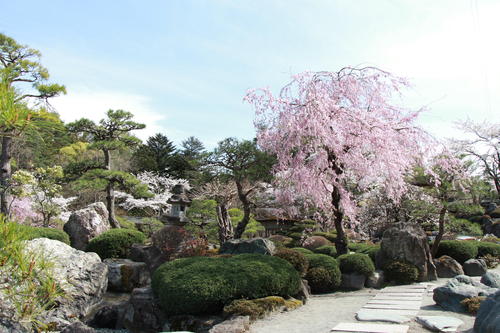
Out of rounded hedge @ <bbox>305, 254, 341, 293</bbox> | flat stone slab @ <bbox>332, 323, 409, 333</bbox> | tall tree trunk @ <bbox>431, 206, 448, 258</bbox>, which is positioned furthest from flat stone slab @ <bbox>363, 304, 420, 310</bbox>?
tall tree trunk @ <bbox>431, 206, 448, 258</bbox>

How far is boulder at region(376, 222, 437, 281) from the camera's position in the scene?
33.9ft

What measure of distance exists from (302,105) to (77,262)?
7.00 m

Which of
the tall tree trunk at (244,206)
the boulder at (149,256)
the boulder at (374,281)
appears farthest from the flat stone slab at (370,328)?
the tall tree trunk at (244,206)

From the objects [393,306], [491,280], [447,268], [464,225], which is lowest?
[447,268]

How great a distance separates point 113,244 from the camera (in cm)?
1233

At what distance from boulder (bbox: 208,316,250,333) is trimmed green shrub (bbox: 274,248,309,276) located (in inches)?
134

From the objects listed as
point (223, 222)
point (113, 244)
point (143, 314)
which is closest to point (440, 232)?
point (223, 222)

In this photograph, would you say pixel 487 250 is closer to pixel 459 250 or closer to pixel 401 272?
pixel 459 250

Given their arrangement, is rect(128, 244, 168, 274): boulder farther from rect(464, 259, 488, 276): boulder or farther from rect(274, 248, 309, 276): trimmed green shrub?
rect(464, 259, 488, 276): boulder

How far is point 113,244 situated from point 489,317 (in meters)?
10.7

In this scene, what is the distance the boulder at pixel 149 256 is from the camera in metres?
10.9

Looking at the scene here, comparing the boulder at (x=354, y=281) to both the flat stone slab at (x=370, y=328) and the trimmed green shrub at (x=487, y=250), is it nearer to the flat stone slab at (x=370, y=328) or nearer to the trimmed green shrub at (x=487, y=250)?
the flat stone slab at (x=370, y=328)

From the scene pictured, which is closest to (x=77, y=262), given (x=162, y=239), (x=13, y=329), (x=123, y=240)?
(x=162, y=239)

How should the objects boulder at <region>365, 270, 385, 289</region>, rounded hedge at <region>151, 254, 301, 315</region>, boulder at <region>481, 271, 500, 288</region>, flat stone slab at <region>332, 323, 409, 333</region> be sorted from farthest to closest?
1. boulder at <region>365, 270, 385, 289</region>
2. boulder at <region>481, 271, 500, 288</region>
3. rounded hedge at <region>151, 254, 301, 315</region>
4. flat stone slab at <region>332, 323, 409, 333</region>
